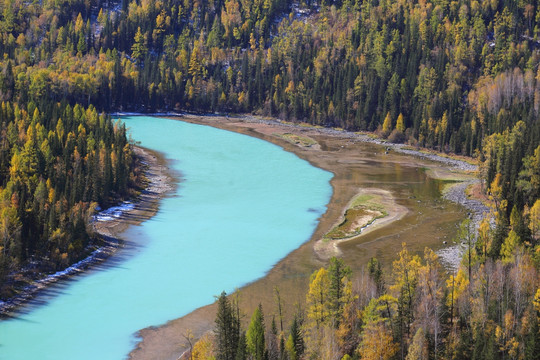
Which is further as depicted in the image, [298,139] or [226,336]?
[298,139]

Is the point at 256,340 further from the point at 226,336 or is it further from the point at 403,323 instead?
the point at 403,323

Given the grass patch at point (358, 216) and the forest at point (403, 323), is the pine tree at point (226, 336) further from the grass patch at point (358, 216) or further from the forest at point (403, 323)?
the grass patch at point (358, 216)

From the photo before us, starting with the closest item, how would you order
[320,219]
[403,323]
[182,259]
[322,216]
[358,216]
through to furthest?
1. [403,323]
2. [182,259]
3. [320,219]
4. [358,216]
5. [322,216]

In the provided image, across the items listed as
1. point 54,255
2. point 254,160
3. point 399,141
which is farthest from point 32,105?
point 399,141

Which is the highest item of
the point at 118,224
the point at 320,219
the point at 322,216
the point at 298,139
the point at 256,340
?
the point at 298,139

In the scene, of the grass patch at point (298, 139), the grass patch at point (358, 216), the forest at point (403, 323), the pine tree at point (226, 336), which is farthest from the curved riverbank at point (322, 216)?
the pine tree at point (226, 336)

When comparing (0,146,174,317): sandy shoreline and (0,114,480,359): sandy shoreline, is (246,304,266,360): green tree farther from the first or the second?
(0,146,174,317): sandy shoreline

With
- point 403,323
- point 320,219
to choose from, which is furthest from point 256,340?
point 320,219

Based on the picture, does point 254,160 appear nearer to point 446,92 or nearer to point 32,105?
point 32,105
